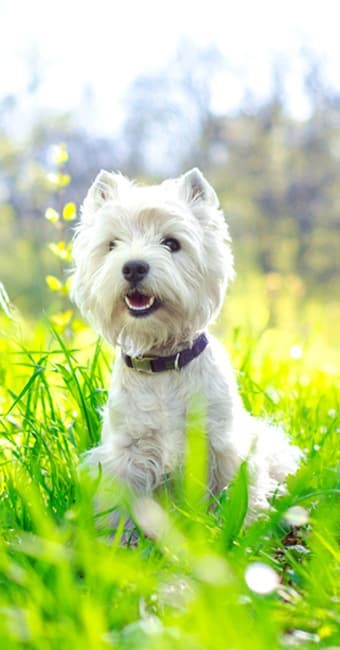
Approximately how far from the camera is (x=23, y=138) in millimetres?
29078

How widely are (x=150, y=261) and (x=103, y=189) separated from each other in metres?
0.55

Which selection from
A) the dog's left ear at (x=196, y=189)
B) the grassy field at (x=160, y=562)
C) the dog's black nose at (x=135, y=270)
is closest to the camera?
the grassy field at (x=160, y=562)

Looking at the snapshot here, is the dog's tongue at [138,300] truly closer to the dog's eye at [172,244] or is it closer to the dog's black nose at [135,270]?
the dog's black nose at [135,270]

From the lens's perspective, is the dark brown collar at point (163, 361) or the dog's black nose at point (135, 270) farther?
the dark brown collar at point (163, 361)

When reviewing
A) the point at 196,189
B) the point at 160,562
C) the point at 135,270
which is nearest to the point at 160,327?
the point at 135,270

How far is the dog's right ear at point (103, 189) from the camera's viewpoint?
3.53m

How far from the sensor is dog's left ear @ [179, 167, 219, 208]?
3.53 meters

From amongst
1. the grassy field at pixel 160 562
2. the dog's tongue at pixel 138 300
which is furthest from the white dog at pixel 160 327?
the grassy field at pixel 160 562

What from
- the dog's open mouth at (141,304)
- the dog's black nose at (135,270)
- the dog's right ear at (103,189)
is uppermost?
the dog's right ear at (103,189)

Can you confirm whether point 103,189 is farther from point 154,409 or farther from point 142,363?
point 154,409

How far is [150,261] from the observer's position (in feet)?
10.4

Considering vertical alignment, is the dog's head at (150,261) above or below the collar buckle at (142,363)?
above

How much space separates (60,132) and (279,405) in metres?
25.9

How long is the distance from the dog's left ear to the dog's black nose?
0.55 metres
